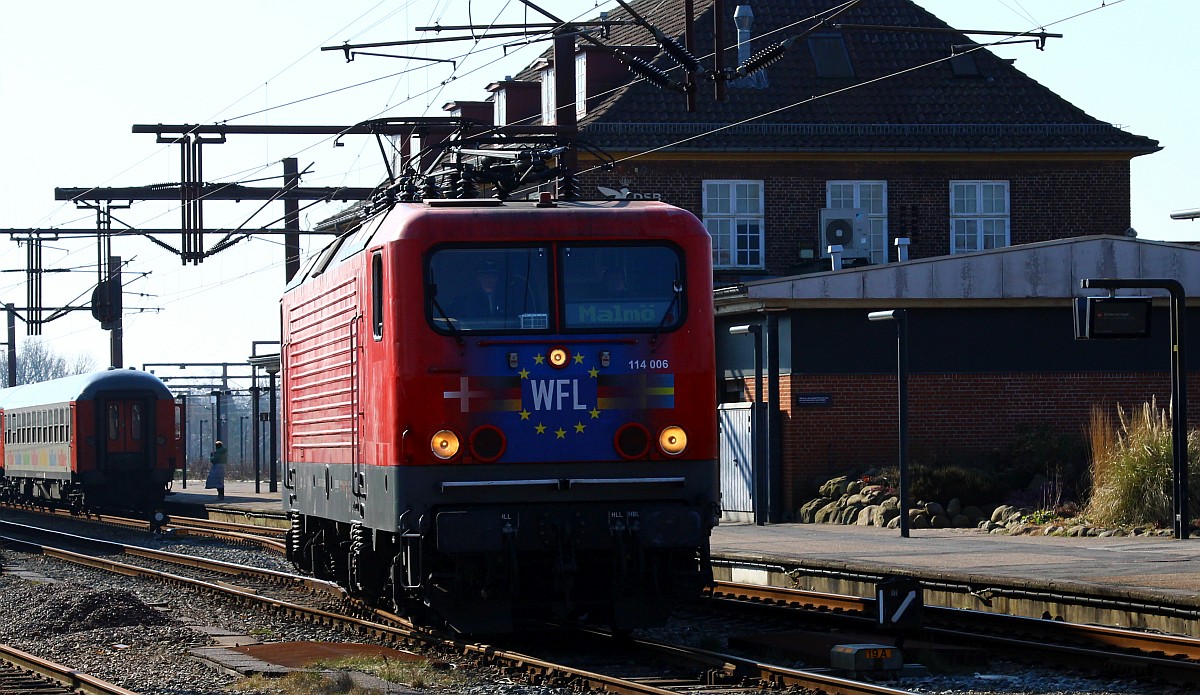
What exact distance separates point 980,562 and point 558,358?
746 cm

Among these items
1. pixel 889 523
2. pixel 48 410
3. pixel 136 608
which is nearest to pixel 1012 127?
pixel 889 523

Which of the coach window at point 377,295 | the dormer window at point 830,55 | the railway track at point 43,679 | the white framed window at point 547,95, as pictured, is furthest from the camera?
the dormer window at point 830,55

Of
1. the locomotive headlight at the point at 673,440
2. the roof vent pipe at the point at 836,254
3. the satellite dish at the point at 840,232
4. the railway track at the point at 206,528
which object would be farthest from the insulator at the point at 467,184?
the satellite dish at the point at 840,232

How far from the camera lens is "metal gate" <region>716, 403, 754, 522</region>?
89.5ft

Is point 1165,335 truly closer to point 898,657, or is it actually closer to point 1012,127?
point 1012,127

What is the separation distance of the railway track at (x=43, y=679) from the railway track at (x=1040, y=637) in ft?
17.1

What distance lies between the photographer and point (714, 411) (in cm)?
1192

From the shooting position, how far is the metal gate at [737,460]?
27281 mm

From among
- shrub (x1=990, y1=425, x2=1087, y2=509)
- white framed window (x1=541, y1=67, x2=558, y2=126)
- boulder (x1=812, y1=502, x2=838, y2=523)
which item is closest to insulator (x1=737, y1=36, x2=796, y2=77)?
shrub (x1=990, y1=425, x2=1087, y2=509)

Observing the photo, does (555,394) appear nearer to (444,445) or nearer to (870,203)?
(444,445)

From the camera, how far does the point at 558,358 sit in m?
11.6

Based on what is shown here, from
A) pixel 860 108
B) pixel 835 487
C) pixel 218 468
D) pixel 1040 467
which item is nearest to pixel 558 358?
pixel 835 487

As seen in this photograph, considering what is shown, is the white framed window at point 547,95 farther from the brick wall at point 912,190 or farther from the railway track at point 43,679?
the railway track at point 43,679

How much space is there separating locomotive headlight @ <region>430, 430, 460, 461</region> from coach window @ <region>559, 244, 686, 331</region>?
112 cm
